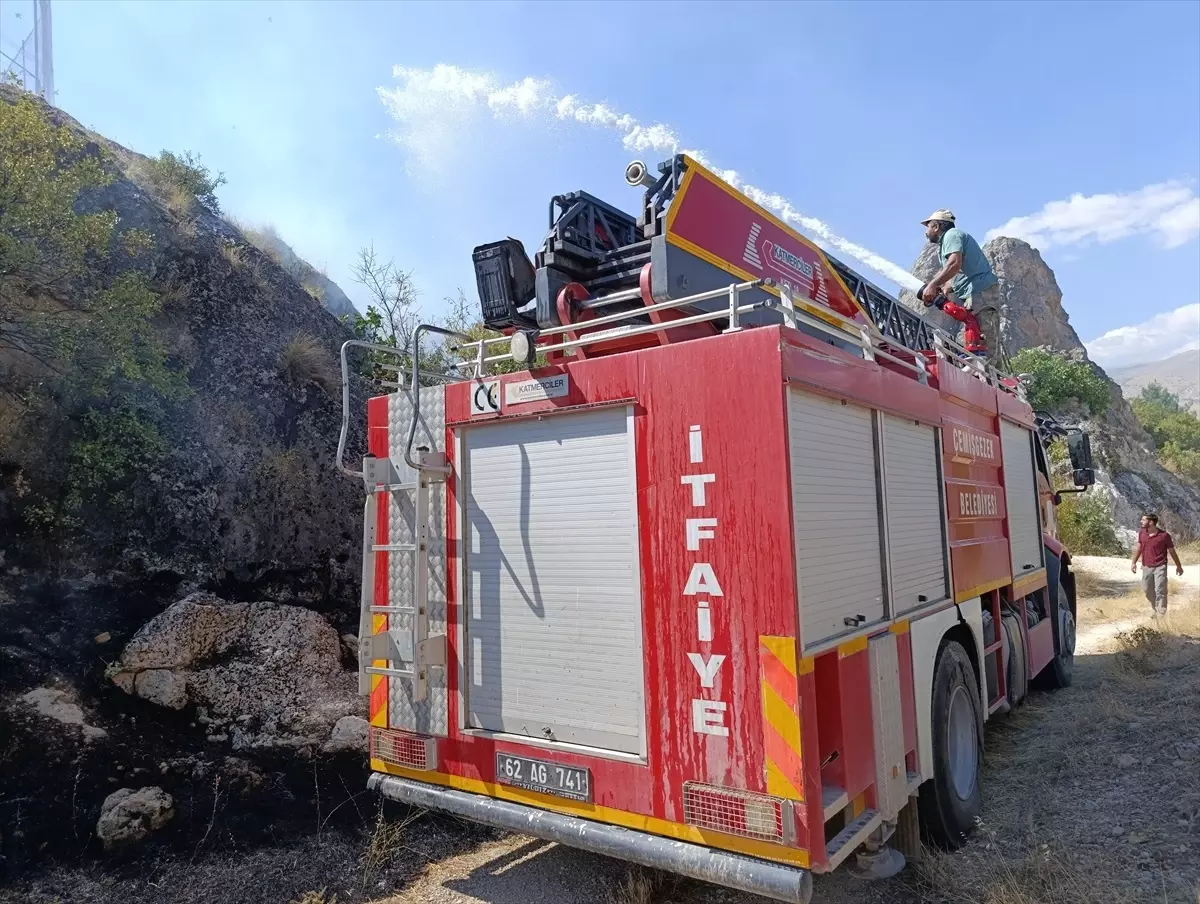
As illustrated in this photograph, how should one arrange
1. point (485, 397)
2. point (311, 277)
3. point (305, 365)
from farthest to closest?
point (311, 277)
point (305, 365)
point (485, 397)

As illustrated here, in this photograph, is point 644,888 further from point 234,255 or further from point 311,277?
point 311,277

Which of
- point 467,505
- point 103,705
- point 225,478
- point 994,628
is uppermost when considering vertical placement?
point 225,478

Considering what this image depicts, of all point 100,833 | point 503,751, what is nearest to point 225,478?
point 100,833

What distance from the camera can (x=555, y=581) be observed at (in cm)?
388

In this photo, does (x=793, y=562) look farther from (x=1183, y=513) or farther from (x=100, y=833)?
(x=1183, y=513)

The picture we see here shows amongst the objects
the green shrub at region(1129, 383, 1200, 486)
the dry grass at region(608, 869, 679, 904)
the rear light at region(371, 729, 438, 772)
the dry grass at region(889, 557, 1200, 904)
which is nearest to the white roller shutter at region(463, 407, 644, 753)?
the rear light at region(371, 729, 438, 772)

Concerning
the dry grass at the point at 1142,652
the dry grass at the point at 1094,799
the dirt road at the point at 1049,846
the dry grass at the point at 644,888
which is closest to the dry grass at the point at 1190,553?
the dry grass at the point at 1142,652

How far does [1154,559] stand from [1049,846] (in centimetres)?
946

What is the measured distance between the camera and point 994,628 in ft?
20.1

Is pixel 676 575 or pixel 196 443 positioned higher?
pixel 196 443

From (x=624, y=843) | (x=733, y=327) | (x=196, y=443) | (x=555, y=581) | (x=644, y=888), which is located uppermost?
(x=196, y=443)

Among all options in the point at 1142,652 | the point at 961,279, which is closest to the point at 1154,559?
the point at 1142,652

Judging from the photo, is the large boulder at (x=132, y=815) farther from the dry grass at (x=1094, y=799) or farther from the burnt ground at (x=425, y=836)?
the dry grass at (x=1094, y=799)

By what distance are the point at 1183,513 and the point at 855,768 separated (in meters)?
32.6
